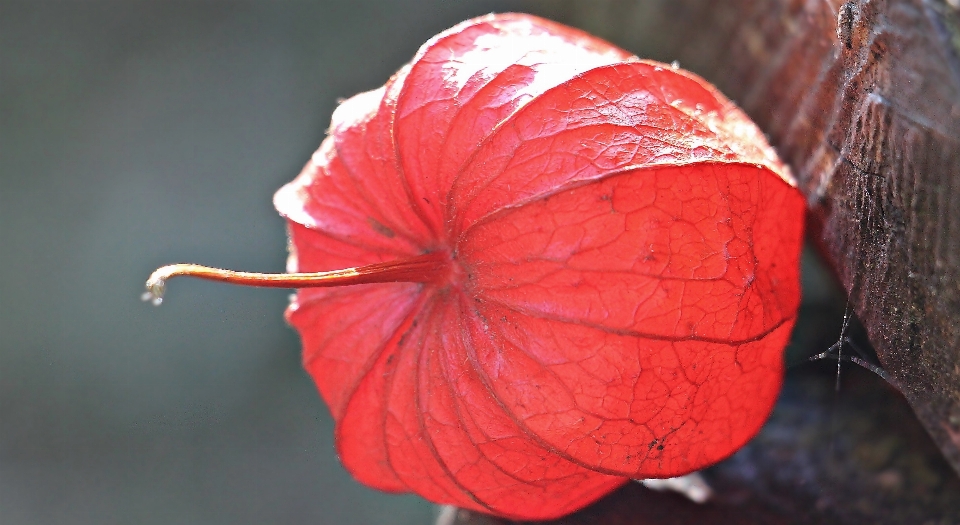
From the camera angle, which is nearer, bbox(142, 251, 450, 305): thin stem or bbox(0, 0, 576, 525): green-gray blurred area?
bbox(142, 251, 450, 305): thin stem

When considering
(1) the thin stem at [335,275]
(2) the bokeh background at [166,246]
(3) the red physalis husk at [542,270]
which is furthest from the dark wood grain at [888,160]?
(2) the bokeh background at [166,246]

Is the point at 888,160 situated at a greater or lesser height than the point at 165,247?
greater

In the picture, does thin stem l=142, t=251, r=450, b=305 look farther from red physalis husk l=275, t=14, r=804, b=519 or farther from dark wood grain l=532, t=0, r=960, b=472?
dark wood grain l=532, t=0, r=960, b=472

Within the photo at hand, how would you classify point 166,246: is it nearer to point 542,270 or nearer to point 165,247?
point 165,247

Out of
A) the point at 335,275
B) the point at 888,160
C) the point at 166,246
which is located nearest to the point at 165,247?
the point at 166,246

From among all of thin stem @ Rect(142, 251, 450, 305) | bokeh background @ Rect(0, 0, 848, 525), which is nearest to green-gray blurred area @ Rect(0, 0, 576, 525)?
bokeh background @ Rect(0, 0, 848, 525)

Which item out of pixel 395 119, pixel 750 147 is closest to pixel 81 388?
pixel 395 119
